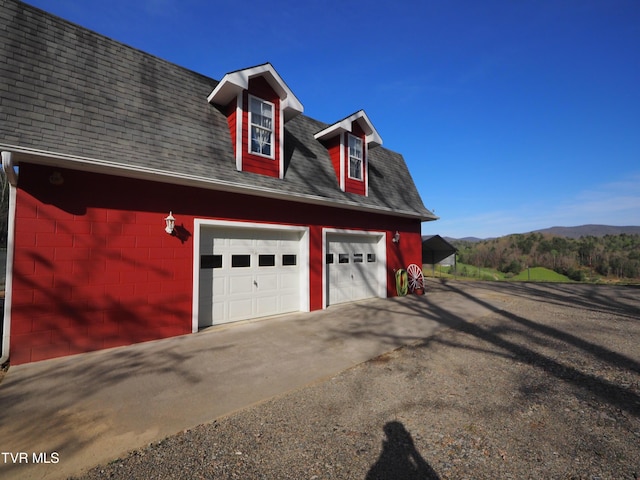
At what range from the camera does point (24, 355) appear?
14.9ft

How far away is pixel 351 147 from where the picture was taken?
9.94 metres

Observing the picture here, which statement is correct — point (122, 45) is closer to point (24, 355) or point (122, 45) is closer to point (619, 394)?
point (24, 355)

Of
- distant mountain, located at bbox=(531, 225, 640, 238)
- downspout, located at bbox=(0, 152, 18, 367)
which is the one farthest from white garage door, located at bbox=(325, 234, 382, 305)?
distant mountain, located at bbox=(531, 225, 640, 238)

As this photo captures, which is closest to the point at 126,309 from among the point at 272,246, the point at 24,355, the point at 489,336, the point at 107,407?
the point at 24,355

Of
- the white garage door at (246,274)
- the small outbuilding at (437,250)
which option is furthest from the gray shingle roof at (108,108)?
the small outbuilding at (437,250)

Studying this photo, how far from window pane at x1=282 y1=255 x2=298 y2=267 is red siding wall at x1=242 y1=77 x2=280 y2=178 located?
2214mm

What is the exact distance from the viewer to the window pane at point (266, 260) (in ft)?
24.6

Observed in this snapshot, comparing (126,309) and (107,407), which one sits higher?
(126,309)

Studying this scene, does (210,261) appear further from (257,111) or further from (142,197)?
(257,111)

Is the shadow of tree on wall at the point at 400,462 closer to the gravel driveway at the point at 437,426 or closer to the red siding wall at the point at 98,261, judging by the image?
the gravel driveway at the point at 437,426

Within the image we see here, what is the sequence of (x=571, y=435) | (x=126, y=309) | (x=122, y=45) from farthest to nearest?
1. (x=122, y=45)
2. (x=126, y=309)
3. (x=571, y=435)

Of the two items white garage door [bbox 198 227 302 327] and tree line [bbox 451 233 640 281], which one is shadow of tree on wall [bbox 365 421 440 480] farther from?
tree line [bbox 451 233 640 281]

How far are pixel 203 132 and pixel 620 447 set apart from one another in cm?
809

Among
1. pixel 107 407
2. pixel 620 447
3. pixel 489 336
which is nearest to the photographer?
pixel 620 447
